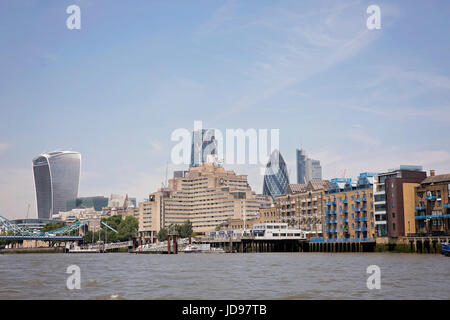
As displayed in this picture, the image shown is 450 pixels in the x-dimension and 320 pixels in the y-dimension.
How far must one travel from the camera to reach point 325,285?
45188mm

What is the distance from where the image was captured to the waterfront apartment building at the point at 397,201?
137 meters

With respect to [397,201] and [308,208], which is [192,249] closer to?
[308,208]

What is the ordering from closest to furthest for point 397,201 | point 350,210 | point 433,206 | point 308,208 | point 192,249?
point 433,206
point 397,201
point 350,210
point 308,208
point 192,249

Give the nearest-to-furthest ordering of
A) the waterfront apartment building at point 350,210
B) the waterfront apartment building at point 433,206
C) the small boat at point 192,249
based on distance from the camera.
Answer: the waterfront apartment building at point 433,206 < the waterfront apartment building at point 350,210 < the small boat at point 192,249

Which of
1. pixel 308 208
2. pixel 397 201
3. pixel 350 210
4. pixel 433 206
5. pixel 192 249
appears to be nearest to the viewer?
pixel 433 206

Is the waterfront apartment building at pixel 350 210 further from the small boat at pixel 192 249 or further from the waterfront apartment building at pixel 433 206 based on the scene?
the small boat at pixel 192 249

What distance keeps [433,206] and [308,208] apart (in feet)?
191

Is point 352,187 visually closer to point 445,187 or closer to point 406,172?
point 406,172

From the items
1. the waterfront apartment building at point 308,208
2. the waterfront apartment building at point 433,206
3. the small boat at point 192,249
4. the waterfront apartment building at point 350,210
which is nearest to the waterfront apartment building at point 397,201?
the waterfront apartment building at point 433,206

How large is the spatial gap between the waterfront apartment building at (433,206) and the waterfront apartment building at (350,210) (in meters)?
14.4

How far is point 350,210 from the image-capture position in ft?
527

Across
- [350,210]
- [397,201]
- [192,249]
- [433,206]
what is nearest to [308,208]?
[350,210]
